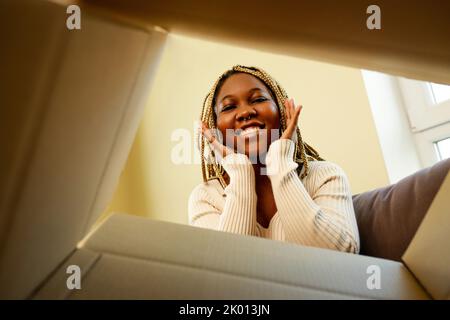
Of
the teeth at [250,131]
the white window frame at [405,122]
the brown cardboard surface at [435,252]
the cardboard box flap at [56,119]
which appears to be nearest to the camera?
the cardboard box flap at [56,119]

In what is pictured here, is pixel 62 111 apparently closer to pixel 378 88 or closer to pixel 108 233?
pixel 108 233

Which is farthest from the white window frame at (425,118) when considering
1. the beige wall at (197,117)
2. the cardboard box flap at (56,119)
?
the cardboard box flap at (56,119)

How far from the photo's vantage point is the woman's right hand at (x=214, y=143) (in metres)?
0.89

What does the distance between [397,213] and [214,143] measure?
18.1 inches

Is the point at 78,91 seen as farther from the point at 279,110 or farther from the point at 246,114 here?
the point at 279,110

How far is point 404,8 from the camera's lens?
26 cm

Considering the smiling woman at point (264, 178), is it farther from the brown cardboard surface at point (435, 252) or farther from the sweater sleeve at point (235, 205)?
Answer: the brown cardboard surface at point (435, 252)

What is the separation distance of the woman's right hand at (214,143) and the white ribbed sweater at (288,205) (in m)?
0.03

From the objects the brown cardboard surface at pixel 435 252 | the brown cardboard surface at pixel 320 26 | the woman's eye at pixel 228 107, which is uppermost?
the woman's eye at pixel 228 107

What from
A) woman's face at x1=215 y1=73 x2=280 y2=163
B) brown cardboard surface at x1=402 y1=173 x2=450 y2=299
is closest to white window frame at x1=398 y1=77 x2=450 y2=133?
woman's face at x1=215 y1=73 x2=280 y2=163

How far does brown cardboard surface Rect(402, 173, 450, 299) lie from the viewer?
34 cm

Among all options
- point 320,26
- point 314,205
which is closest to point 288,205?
point 314,205

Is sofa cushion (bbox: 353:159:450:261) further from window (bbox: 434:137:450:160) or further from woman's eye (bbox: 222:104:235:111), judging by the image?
window (bbox: 434:137:450:160)
